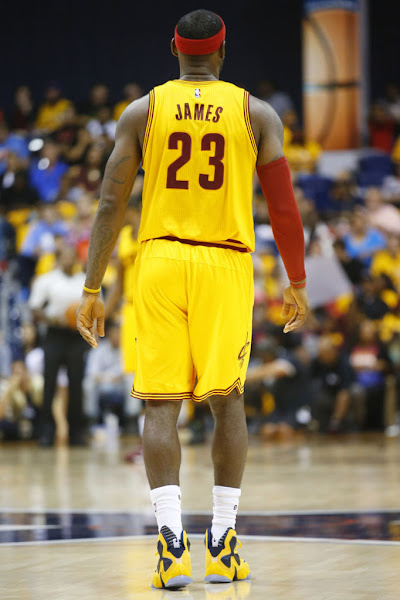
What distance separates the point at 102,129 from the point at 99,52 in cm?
377

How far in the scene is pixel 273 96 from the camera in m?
16.2

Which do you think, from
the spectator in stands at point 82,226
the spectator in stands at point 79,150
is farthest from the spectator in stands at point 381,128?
the spectator in stands at point 82,226

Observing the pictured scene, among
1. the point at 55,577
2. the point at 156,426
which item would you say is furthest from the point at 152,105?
the point at 55,577

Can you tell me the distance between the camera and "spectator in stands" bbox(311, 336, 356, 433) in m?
10.4

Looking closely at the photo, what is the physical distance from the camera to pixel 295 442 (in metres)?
9.71

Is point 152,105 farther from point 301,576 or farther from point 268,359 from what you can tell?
point 268,359

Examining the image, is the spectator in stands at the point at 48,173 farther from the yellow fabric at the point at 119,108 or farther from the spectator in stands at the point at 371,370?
the spectator in stands at the point at 371,370

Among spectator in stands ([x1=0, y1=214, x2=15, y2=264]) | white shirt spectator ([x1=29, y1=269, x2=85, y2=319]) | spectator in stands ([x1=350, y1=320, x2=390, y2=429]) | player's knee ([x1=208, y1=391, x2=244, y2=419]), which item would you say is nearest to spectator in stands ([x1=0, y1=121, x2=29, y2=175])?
spectator in stands ([x1=0, y1=214, x2=15, y2=264])

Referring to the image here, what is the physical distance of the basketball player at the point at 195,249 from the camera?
346 cm

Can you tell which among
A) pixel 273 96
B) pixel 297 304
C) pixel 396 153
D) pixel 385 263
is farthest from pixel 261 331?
pixel 297 304

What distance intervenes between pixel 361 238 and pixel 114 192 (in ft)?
29.3

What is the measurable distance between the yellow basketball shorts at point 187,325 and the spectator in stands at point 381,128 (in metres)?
12.4

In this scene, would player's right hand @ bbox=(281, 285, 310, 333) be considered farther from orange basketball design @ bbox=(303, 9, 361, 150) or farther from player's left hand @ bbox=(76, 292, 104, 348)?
orange basketball design @ bbox=(303, 9, 361, 150)

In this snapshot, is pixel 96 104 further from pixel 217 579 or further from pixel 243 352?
pixel 217 579
